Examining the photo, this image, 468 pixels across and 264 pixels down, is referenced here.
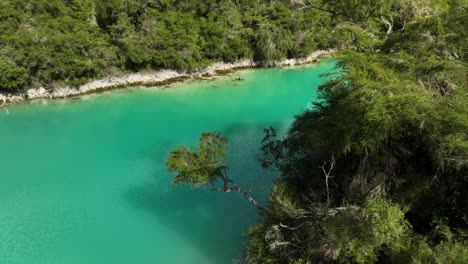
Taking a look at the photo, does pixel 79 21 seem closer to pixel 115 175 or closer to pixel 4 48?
pixel 4 48

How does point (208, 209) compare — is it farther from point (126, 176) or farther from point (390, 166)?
point (390, 166)

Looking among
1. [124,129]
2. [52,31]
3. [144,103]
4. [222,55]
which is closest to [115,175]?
[124,129]

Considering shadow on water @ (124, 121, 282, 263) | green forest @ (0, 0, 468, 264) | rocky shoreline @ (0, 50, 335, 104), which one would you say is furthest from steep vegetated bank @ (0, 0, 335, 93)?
green forest @ (0, 0, 468, 264)

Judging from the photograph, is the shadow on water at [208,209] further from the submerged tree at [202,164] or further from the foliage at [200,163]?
the foliage at [200,163]

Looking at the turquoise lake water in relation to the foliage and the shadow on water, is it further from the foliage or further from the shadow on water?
the foliage

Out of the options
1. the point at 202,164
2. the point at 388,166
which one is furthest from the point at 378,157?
the point at 202,164

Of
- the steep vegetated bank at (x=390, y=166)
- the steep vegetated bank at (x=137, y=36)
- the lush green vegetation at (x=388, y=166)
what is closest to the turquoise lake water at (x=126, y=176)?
the steep vegetated bank at (x=137, y=36)
